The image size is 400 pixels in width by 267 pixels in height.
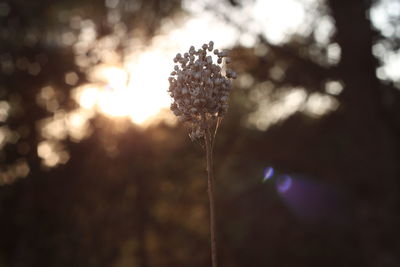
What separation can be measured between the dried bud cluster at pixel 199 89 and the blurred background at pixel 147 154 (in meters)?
10.8

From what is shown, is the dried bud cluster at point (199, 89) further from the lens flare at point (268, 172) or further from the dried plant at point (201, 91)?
the lens flare at point (268, 172)

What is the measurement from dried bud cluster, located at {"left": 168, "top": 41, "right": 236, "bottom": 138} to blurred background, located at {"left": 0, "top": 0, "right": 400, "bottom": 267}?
35.5 feet

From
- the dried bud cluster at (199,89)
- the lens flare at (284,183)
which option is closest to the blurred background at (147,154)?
the lens flare at (284,183)

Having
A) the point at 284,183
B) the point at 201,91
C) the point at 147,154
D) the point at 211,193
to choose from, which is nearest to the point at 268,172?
the point at 284,183

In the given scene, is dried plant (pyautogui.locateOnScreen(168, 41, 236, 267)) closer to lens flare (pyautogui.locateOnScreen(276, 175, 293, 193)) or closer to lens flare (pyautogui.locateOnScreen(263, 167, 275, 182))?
lens flare (pyautogui.locateOnScreen(263, 167, 275, 182))

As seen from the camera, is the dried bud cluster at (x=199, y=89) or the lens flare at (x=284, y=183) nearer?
the dried bud cluster at (x=199, y=89)

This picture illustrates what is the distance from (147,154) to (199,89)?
14152mm

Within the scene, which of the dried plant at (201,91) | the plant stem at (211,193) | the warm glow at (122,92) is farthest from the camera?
the warm glow at (122,92)

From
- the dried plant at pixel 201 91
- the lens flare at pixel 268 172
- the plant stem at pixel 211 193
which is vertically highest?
the lens flare at pixel 268 172

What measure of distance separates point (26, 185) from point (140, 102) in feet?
16.3

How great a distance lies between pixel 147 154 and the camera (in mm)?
17047

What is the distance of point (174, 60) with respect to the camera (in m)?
3.29

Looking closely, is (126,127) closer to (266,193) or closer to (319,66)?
(266,193)

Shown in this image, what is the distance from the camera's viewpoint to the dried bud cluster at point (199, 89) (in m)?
3.06
